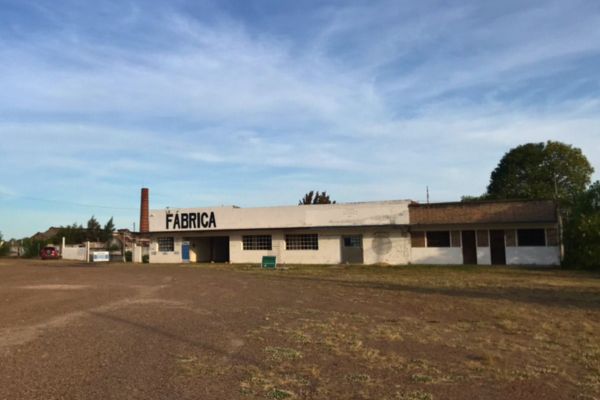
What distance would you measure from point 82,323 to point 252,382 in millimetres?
5696

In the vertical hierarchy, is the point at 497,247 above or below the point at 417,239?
below

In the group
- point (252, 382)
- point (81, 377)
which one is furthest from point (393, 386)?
point (81, 377)

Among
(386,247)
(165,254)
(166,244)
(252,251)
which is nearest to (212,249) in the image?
(166,244)

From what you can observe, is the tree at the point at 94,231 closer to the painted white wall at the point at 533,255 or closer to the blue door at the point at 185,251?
the blue door at the point at 185,251

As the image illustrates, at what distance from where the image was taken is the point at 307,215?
38250 millimetres

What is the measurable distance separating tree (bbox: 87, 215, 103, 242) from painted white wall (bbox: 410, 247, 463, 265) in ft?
179

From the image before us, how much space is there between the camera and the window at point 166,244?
144 ft

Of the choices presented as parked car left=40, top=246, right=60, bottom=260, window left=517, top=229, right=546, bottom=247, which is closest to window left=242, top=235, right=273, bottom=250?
window left=517, top=229, right=546, bottom=247

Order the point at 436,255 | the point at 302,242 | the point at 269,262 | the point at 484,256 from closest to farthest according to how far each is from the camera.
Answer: the point at 269,262, the point at 484,256, the point at 436,255, the point at 302,242

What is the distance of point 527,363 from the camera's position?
23.6 feet

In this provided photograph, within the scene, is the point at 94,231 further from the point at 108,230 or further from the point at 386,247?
the point at 386,247

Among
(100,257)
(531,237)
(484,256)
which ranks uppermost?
(531,237)

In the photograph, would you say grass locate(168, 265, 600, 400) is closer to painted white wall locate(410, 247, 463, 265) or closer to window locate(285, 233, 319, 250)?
painted white wall locate(410, 247, 463, 265)

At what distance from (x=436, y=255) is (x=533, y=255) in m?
6.00
